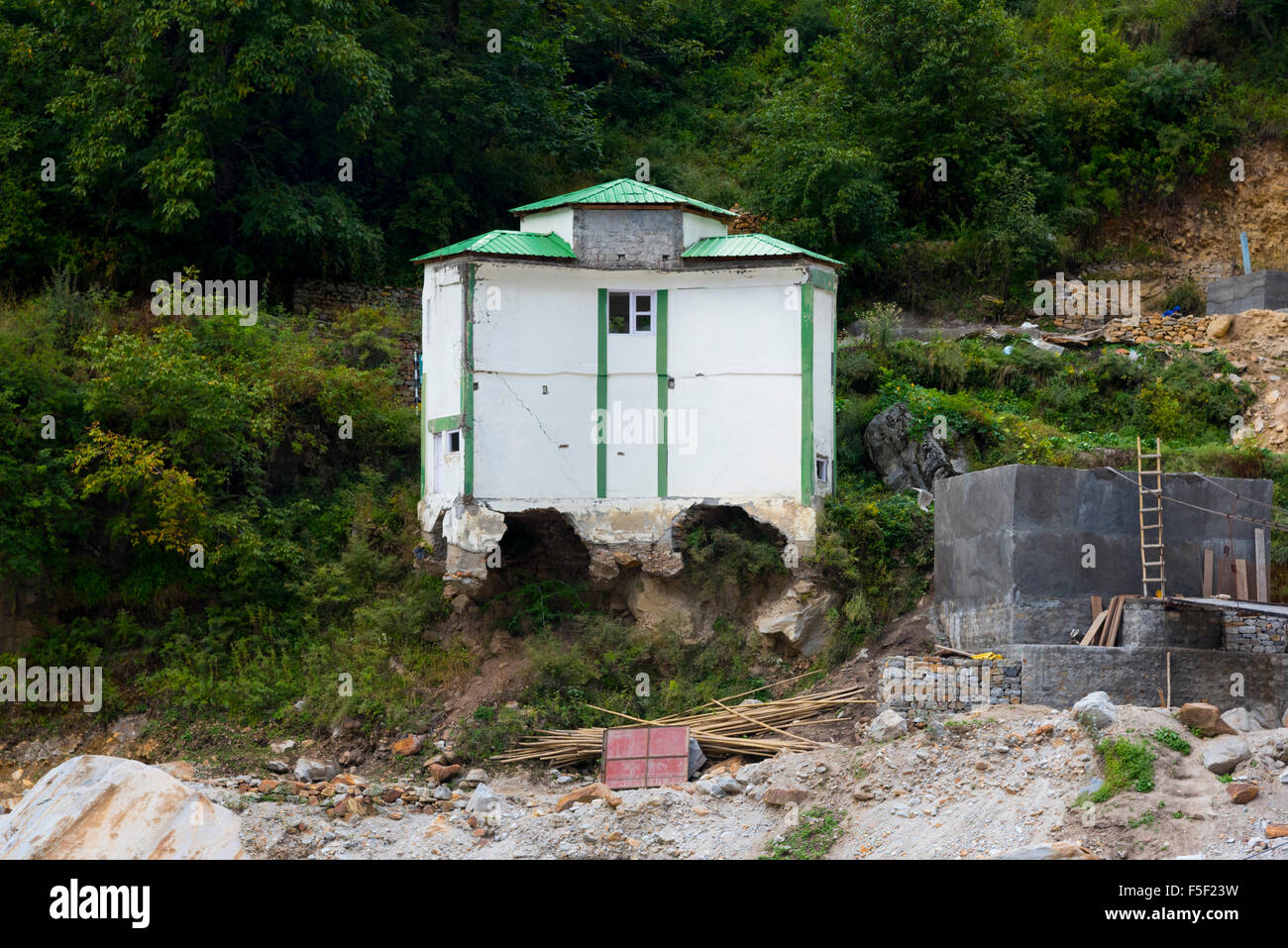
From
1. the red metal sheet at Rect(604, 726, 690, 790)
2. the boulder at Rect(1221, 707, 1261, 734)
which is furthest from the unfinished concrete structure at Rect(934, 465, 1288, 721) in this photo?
the red metal sheet at Rect(604, 726, 690, 790)

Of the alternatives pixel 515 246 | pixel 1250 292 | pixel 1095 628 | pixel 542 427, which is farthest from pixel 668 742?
pixel 1250 292

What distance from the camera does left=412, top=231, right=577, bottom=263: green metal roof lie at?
2906cm

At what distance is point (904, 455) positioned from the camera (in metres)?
31.2

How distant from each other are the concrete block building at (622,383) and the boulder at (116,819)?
7831mm

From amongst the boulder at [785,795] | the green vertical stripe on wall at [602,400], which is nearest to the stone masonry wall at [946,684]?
the boulder at [785,795]

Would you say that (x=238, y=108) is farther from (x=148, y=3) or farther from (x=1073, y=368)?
(x=1073, y=368)

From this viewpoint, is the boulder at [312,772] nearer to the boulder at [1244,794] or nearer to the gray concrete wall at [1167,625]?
the gray concrete wall at [1167,625]

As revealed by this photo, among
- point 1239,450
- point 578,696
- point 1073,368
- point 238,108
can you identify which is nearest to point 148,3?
point 238,108

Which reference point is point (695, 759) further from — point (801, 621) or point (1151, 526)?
point (1151, 526)

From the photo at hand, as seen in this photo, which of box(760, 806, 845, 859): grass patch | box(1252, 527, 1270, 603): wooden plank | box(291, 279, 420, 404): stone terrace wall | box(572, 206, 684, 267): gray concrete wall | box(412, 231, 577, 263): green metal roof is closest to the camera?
box(760, 806, 845, 859): grass patch

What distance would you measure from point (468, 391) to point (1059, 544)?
10.8m

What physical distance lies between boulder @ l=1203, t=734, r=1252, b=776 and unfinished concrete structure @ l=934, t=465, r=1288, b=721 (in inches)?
101

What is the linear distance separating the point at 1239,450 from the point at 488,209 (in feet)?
61.7

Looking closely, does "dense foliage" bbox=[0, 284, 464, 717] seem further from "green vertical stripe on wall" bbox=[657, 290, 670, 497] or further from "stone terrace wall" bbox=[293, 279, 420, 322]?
"stone terrace wall" bbox=[293, 279, 420, 322]
